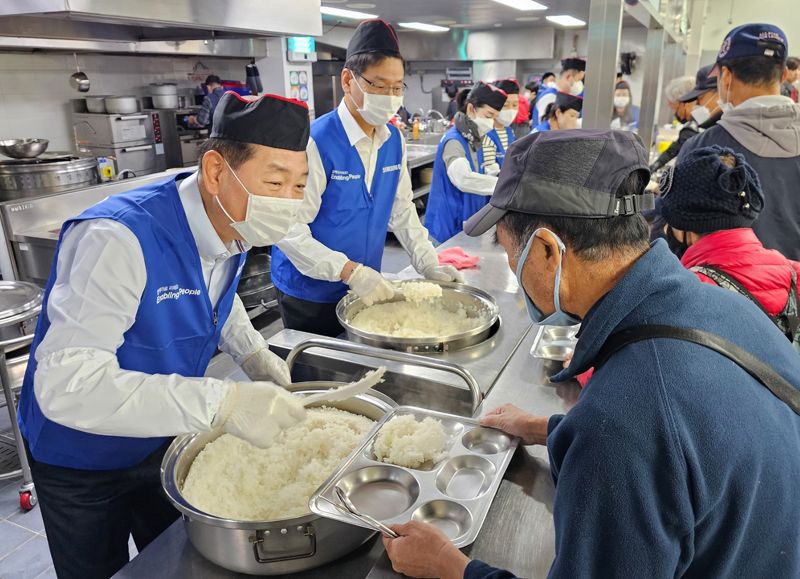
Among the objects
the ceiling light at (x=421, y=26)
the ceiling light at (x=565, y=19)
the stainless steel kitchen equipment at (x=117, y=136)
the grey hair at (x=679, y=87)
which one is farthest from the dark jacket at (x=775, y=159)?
the ceiling light at (x=421, y=26)

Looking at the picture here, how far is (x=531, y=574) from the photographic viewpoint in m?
1.03

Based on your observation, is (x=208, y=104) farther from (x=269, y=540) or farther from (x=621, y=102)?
(x=269, y=540)

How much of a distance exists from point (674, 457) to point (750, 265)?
127cm

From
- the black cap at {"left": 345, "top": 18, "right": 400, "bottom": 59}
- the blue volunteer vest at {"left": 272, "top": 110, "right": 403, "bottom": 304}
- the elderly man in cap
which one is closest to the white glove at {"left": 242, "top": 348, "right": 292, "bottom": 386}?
the blue volunteer vest at {"left": 272, "top": 110, "right": 403, "bottom": 304}

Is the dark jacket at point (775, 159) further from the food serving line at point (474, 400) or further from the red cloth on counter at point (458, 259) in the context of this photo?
the red cloth on counter at point (458, 259)

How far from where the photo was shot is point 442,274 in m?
2.50

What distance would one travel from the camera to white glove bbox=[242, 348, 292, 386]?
1.81m

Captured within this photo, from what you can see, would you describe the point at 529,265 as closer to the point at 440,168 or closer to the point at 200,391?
the point at 200,391

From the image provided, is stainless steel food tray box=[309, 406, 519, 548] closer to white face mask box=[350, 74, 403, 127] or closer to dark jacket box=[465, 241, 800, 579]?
dark jacket box=[465, 241, 800, 579]

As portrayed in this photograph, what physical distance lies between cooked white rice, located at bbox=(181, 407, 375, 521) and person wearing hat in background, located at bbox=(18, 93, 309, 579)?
12 centimetres

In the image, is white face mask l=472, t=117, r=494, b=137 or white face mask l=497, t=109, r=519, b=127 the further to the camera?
white face mask l=497, t=109, r=519, b=127

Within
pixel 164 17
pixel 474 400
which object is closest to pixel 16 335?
pixel 164 17

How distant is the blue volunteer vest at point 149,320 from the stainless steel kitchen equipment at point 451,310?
0.58m

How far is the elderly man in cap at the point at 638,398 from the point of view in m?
0.73
